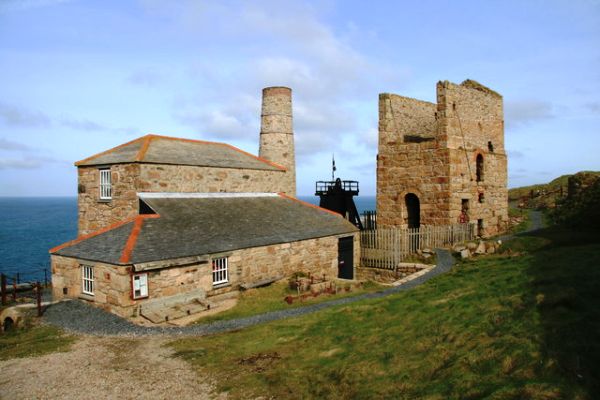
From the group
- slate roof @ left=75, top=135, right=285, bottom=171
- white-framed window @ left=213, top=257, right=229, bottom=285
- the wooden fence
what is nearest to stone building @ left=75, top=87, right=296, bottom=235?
slate roof @ left=75, top=135, right=285, bottom=171

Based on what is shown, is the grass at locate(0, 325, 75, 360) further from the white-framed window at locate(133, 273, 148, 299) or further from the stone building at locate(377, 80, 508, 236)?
the stone building at locate(377, 80, 508, 236)

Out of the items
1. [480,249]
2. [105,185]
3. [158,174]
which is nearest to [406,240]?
[480,249]

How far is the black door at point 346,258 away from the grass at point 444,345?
8.93 metres

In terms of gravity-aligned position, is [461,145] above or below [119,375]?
above

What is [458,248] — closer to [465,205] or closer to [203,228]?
[465,205]

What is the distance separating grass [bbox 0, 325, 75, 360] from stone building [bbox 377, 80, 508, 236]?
17546 mm

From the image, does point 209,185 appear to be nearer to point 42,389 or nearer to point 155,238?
point 155,238

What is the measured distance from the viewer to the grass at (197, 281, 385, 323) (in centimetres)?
1480

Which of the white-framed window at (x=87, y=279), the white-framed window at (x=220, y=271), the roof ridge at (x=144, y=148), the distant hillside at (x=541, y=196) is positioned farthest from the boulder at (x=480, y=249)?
the distant hillside at (x=541, y=196)

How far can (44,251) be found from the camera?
2175 inches

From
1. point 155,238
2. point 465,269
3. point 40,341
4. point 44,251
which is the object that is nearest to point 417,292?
point 465,269

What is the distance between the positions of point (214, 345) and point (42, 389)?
3.83 meters

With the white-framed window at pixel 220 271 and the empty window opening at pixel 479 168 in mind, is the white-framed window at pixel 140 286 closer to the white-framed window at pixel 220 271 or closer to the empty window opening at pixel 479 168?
the white-framed window at pixel 220 271

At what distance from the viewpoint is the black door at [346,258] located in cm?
2252
